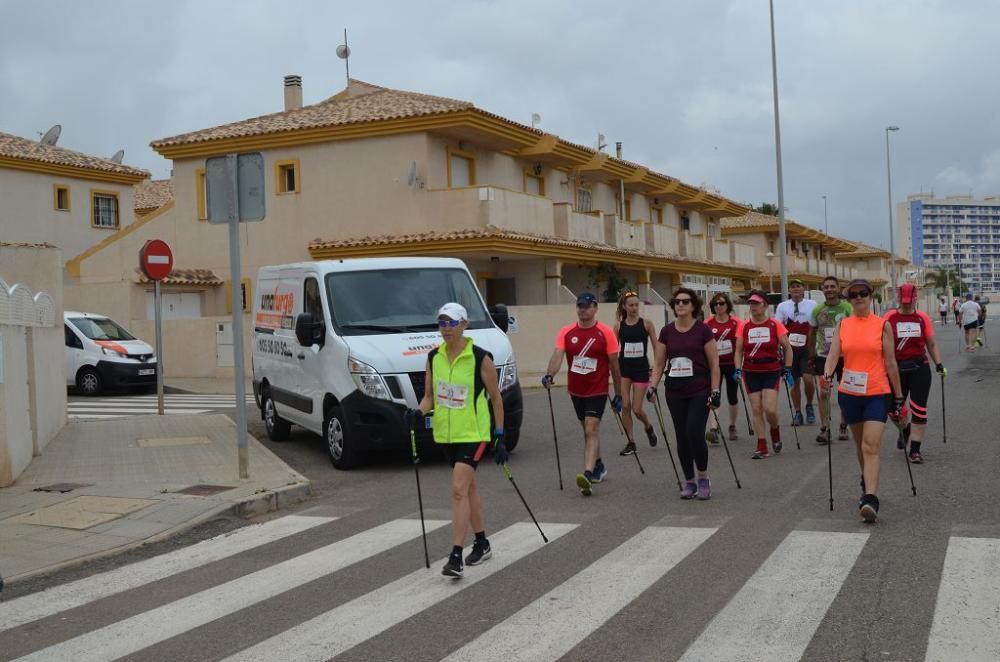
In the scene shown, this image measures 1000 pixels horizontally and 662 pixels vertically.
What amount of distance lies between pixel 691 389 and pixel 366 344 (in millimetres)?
4216

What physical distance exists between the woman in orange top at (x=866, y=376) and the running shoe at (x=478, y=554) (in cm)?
287

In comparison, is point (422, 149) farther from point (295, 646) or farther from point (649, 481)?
point (295, 646)

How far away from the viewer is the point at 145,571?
298 inches

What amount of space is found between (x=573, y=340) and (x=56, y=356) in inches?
332

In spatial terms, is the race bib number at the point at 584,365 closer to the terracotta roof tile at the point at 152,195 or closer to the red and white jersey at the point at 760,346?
the red and white jersey at the point at 760,346

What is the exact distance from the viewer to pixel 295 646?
18.2ft

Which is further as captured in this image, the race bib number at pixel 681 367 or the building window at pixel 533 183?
the building window at pixel 533 183

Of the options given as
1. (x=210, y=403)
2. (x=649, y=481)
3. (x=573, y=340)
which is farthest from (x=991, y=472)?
(x=210, y=403)

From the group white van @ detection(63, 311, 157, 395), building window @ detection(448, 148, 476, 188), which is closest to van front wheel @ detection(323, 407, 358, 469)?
white van @ detection(63, 311, 157, 395)

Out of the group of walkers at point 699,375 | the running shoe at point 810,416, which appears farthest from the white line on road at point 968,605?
the running shoe at point 810,416

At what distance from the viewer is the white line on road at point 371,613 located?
18.0 ft

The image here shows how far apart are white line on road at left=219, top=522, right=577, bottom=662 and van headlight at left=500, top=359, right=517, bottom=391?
4.45m

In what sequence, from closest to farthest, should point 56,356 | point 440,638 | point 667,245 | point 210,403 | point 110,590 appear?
1. point 440,638
2. point 110,590
3. point 56,356
4. point 210,403
5. point 667,245

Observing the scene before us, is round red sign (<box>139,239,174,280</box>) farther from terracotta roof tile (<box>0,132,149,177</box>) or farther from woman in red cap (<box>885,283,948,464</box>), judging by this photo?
terracotta roof tile (<box>0,132,149,177</box>)
